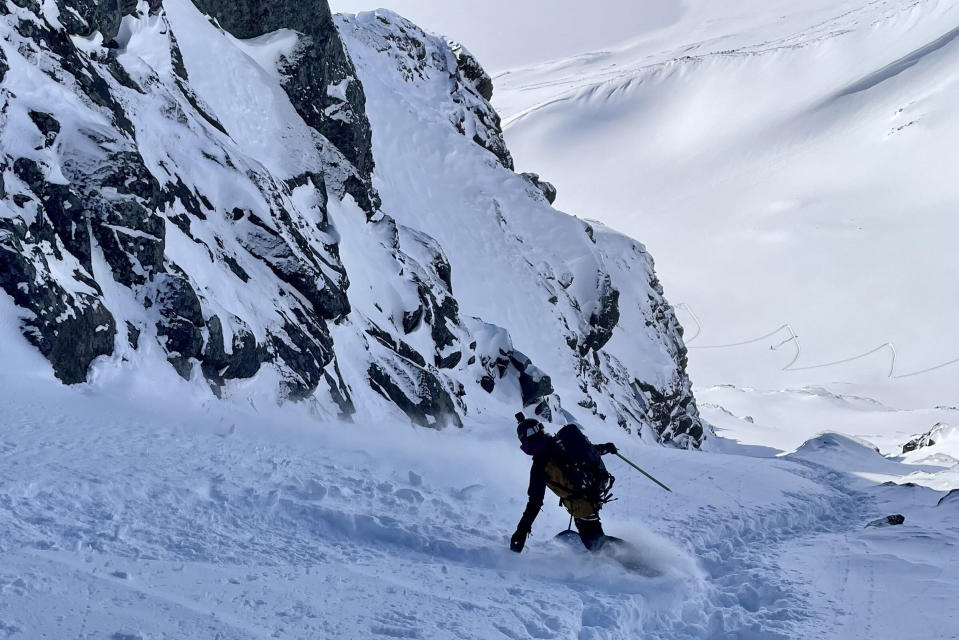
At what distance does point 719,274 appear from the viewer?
117 m

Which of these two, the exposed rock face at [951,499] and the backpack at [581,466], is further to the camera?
the exposed rock face at [951,499]

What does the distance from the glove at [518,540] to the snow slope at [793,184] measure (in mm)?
65258

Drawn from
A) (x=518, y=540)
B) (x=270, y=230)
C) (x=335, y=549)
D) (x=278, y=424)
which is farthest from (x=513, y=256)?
(x=335, y=549)

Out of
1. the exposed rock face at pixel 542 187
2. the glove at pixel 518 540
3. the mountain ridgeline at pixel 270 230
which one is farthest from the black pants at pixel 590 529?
the exposed rock face at pixel 542 187

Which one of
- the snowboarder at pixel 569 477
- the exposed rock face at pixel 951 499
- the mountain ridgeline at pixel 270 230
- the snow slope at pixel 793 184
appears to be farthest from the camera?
the snow slope at pixel 793 184

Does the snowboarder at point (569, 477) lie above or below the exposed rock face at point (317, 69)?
below

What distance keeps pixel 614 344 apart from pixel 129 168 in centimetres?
3190

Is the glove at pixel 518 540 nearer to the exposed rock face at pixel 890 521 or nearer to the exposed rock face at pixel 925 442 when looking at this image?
the exposed rock face at pixel 890 521

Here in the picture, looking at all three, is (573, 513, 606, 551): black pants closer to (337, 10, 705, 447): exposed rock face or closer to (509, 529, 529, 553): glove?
(509, 529, 529, 553): glove

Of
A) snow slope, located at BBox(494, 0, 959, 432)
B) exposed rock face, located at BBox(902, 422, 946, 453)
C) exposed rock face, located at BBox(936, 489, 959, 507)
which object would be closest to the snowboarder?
exposed rock face, located at BBox(936, 489, 959, 507)

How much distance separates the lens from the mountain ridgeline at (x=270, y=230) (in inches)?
451

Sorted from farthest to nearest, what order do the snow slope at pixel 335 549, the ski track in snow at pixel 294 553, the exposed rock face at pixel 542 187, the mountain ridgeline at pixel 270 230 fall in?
1. the exposed rock face at pixel 542 187
2. the mountain ridgeline at pixel 270 230
3. the snow slope at pixel 335 549
4. the ski track in snow at pixel 294 553

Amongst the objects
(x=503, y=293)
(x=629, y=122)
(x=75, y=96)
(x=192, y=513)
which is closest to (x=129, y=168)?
(x=75, y=96)

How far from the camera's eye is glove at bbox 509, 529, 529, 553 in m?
8.44
